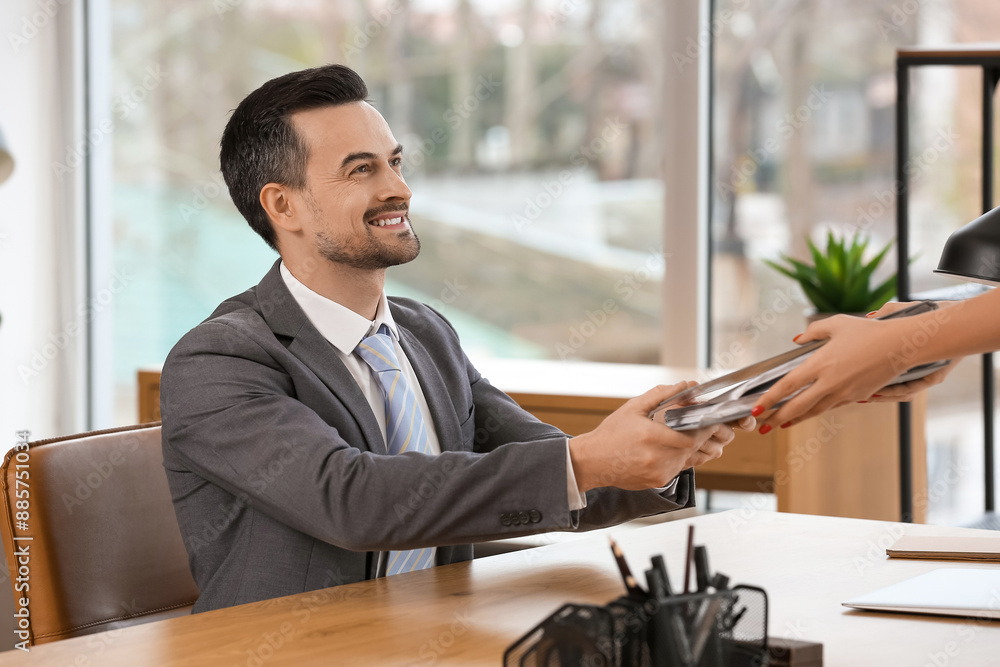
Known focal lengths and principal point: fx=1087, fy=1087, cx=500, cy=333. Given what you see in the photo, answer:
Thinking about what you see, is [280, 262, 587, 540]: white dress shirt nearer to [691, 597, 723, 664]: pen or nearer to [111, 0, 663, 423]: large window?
[691, 597, 723, 664]: pen

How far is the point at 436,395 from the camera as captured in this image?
177cm

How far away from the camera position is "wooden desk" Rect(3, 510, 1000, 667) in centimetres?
110

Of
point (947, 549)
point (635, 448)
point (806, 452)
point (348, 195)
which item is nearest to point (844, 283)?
point (806, 452)

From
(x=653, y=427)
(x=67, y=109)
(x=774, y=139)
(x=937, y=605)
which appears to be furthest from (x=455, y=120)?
(x=937, y=605)

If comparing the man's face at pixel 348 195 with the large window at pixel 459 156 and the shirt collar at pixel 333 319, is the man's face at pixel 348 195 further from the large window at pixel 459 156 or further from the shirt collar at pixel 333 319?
the large window at pixel 459 156

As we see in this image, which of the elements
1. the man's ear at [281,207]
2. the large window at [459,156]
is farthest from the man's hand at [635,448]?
the large window at [459,156]

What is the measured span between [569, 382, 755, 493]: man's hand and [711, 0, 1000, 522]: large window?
6.68 feet

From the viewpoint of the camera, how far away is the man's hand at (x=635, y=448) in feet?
4.46

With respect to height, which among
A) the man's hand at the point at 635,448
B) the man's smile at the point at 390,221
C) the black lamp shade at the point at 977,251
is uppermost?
the man's smile at the point at 390,221

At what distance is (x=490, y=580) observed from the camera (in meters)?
1.39

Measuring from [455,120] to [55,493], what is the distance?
2.67 meters

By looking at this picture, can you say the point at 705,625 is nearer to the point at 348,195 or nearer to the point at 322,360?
the point at 322,360

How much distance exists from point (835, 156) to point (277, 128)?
7.13 feet

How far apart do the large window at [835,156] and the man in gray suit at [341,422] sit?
6.09 feet
